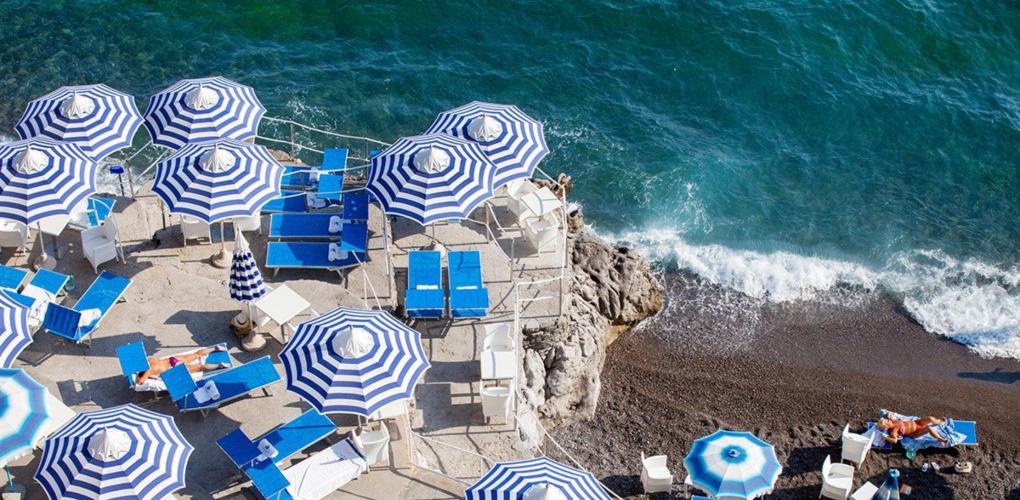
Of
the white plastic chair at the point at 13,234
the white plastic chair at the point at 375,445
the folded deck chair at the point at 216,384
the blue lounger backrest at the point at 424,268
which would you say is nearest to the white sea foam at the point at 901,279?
the blue lounger backrest at the point at 424,268

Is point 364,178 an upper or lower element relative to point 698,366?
upper

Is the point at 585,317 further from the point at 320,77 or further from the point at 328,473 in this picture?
the point at 320,77

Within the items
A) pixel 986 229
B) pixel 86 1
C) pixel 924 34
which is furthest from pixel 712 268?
pixel 86 1

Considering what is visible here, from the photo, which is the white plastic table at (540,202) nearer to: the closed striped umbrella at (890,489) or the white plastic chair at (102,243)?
the white plastic chair at (102,243)

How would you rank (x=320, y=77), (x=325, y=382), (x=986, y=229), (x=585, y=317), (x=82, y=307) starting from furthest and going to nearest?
1. (x=320, y=77)
2. (x=986, y=229)
3. (x=585, y=317)
4. (x=82, y=307)
5. (x=325, y=382)

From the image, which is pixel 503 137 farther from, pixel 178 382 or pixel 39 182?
pixel 39 182

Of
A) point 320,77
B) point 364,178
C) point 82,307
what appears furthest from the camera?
point 320,77

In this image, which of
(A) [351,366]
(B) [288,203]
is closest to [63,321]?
(B) [288,203]
